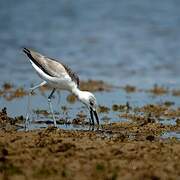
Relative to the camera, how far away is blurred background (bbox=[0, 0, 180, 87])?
814 inches

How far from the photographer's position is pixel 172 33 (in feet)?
97.7

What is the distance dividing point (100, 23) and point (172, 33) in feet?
14.4

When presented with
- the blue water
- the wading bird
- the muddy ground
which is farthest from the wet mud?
the blue water

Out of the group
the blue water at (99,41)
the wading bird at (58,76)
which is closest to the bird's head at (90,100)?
the wading bird at (58,76)

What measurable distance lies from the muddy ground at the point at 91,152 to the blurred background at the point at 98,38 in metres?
6.34

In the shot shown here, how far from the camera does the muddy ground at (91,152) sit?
7.91m

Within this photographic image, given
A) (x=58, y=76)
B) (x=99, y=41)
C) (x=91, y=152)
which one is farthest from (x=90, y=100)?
(x=99, y=41)

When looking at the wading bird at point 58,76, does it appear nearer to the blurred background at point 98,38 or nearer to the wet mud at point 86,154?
the wet mud at point 86,154

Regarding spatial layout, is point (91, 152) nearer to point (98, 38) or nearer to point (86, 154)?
point (86, 154)

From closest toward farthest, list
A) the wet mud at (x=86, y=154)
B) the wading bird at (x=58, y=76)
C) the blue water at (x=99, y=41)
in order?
the wet mud at (x=86, y=154) → the wading bird at (x=58, y=76) → the blue water at (x=99, y=41)

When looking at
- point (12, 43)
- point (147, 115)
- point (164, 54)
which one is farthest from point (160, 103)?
point (12, 43)

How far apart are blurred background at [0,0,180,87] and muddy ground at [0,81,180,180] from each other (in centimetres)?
634

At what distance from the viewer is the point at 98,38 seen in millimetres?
28766

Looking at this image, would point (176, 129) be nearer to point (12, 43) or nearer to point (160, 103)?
point (160, 103)
